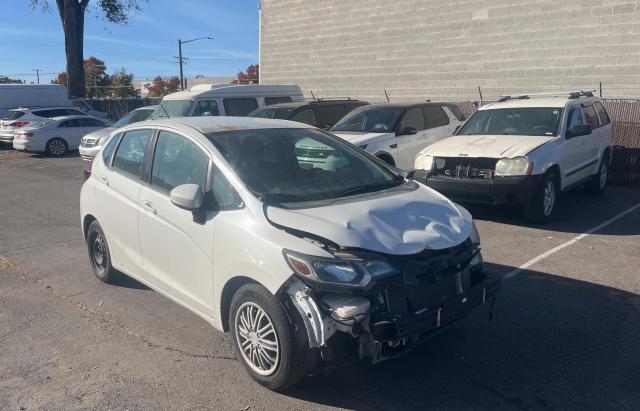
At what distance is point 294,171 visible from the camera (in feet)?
14.9

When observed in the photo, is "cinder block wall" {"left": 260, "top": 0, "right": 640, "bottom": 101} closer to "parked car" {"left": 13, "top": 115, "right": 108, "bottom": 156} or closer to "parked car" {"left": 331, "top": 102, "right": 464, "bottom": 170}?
"parked car" {"left": 331, "top": 102, "right": 464, "bottom": 170}

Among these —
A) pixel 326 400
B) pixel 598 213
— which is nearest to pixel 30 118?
pixel 598 213

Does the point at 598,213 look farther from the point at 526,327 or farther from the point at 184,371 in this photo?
the point at 184,371

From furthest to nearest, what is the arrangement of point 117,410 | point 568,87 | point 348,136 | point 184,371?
point 568,87
point 348,136
point 184,371
point 117,410

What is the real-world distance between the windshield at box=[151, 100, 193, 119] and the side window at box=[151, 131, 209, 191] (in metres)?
8.58

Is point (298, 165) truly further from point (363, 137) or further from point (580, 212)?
point (580, 212)

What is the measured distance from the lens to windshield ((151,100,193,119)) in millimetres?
13320

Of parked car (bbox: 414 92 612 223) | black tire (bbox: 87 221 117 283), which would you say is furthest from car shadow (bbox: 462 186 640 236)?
black tire (bbox: 87 221 117 283)

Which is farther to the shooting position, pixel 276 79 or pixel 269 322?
pixel 276 79

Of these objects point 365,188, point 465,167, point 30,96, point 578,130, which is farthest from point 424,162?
point 30,96

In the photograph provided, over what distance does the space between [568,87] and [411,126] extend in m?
7.22

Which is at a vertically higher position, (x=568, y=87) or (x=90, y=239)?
(x=568, y=87)

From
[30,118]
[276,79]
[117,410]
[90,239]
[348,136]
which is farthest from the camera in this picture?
[276,79]

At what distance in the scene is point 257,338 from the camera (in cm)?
378
